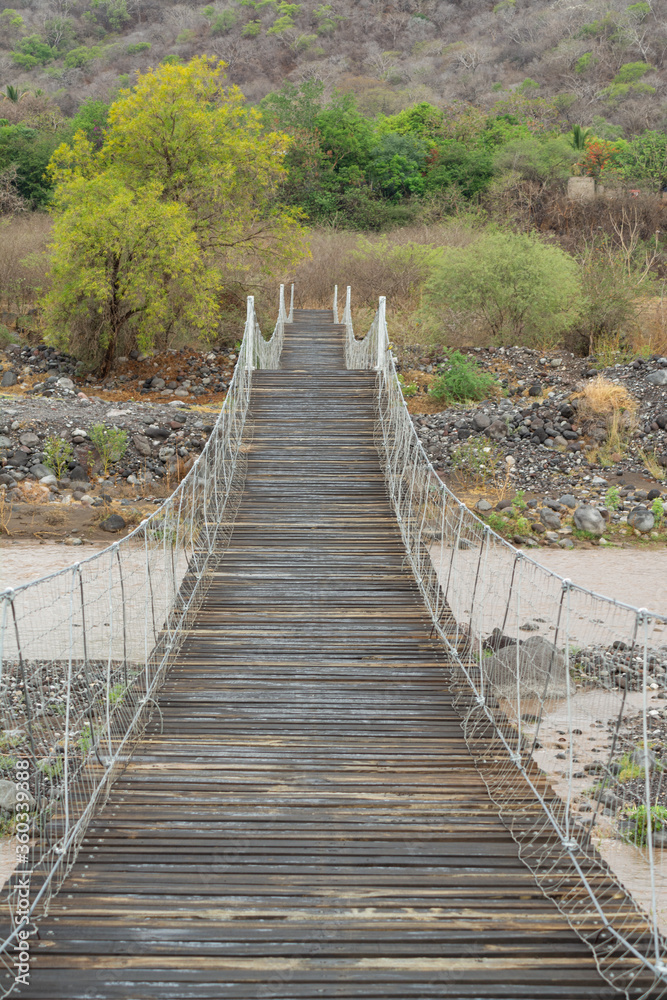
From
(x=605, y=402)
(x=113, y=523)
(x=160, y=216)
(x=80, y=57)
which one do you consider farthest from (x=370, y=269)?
(x=80, y=57)

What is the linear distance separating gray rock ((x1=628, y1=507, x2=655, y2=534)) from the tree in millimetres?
5621

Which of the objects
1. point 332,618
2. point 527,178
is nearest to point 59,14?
point 527,178

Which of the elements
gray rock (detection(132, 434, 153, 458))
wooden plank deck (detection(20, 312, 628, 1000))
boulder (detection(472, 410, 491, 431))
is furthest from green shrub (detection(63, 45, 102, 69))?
wooden plank deck (detection(20, 312, 628, 1000))

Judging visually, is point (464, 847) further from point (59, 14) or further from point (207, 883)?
point (59, 14)

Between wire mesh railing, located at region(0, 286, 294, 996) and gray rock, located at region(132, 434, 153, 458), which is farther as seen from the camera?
gray rock, located at region(132, 434, 153, 458)

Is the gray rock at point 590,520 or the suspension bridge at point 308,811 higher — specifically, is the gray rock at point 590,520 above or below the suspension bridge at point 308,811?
above

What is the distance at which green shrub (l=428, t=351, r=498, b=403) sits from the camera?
14.1 meters

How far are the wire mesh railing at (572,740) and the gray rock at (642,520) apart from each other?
2319 millimetres

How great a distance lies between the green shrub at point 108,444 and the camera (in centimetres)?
1184

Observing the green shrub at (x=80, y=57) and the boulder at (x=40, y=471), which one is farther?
the green shrub at (x=80, y=57)

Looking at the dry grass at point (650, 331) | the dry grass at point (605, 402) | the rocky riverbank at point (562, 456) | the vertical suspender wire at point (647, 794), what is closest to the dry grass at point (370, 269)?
the dry grass at point (650, 331)

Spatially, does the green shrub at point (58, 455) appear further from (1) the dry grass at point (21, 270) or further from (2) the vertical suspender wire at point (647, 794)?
(2) the vertical suspender wire at point (647, 794)

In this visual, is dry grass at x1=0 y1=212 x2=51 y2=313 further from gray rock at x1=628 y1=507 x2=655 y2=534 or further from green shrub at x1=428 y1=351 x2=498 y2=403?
gray rock at x1=628 y1=507 x2=655 y2=534

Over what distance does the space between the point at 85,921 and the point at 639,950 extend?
196 cm
